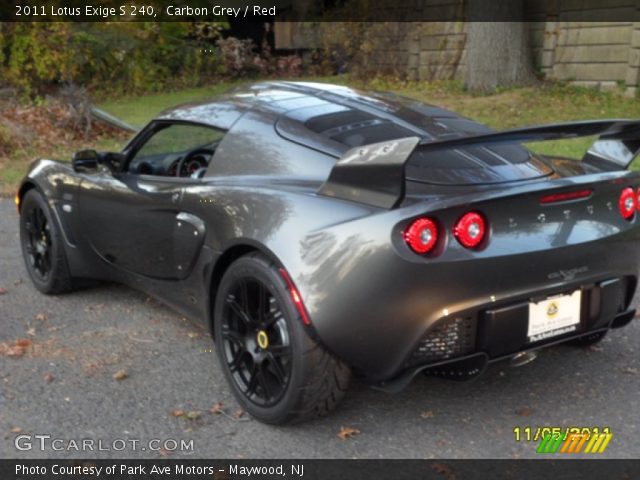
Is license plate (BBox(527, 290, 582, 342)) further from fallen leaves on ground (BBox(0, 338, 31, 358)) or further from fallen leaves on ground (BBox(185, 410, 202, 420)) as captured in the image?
fallen leaves on ground (BBox(0, 338, 31, 358))

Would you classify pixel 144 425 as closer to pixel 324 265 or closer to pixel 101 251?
pixel 324 265

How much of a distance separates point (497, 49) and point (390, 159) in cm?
1290

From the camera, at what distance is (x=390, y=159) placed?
2961 mm

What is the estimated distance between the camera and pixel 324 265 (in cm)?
314

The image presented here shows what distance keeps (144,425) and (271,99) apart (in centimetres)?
176

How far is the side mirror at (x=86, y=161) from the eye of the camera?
4812 mm

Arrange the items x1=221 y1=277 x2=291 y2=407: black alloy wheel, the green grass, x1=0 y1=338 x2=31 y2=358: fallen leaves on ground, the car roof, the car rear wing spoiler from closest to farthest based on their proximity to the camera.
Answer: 1. the car rear wing spoiler
2. x1=221 y1=277 x2=291 y2=407: black alloy wheel
3. the car roof
4. x1=0 y1=338 x2=31 y2=358: fallen leaves on ground
5. the green grass

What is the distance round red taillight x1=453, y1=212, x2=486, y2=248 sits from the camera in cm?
308

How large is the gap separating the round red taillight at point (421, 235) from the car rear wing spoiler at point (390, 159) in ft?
0.38
